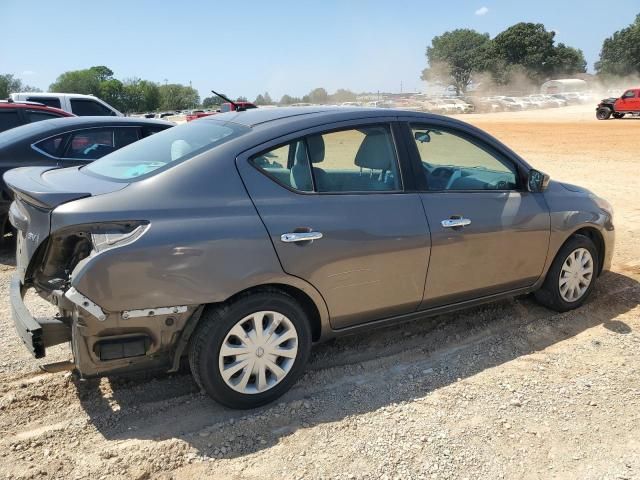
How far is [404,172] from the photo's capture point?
3604 mm

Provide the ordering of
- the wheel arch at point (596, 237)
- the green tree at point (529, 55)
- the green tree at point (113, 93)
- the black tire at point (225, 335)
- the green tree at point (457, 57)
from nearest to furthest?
the black tire at point (225, 335) < the wheel arch at point (596, 237) < the green tree at point (113, 93) < the green tree at point (529, 55) < the green tree at point (457, 57)

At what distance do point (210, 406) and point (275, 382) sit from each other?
1.34ft

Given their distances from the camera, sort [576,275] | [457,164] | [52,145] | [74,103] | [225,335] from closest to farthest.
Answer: [225,335] < [457,164] < [576,275] < [52,145] < [74,103]

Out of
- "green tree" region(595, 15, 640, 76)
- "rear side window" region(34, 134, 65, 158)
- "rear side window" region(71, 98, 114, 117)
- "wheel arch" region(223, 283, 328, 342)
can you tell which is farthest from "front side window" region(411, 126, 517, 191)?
"green tree" region(595, 15, 640, 76)

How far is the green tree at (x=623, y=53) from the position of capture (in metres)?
90.9

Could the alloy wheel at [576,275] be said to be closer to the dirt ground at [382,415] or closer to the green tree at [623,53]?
the dirt ground at [382,415]

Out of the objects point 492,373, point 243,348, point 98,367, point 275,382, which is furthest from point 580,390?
point 98,367

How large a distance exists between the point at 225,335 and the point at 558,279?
2.80 metres

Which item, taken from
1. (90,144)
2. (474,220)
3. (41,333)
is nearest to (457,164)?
(474,220)

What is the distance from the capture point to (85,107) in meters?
13.5

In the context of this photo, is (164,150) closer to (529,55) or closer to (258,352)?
(258,352)

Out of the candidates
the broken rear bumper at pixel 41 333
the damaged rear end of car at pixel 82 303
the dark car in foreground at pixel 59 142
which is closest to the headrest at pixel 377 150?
the damaged rear end of car at pixel 82 303

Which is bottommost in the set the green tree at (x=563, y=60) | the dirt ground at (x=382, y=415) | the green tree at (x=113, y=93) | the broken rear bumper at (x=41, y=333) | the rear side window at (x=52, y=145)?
the dirt ground at (x=382, y=415)

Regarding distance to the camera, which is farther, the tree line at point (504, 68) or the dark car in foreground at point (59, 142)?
the tree line at point (504, 68)
